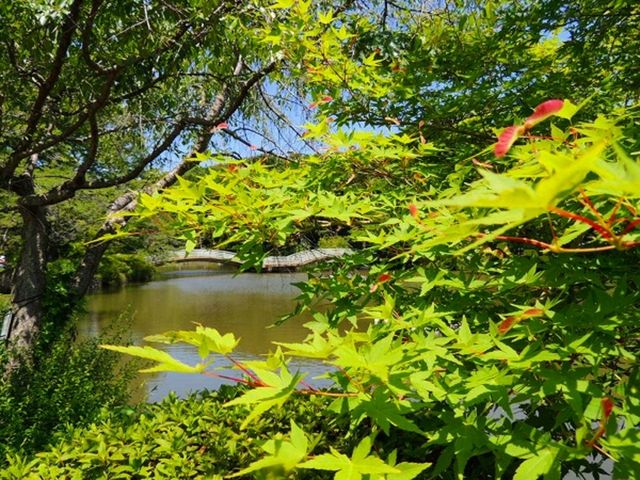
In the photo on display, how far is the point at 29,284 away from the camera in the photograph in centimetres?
463

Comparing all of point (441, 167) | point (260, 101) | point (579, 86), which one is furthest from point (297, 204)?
point (260, 101)

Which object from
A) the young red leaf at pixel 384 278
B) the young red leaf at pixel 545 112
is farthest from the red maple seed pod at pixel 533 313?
the young red leaf at pixel 384 278

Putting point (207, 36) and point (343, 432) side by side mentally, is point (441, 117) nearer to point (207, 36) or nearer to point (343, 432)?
point (343, 432)

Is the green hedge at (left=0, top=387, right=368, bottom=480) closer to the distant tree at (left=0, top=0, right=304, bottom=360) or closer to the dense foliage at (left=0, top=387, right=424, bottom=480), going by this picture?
the dense foliage at (left=0, top=387, right=424, bottom=480)

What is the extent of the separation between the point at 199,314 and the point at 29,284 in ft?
27.7

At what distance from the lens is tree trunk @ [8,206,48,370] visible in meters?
4.53

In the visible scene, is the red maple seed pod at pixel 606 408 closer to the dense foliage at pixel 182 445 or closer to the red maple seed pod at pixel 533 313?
the red maple seed pod at pixel 533 313

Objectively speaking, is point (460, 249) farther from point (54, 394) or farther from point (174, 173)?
point (54, 394)

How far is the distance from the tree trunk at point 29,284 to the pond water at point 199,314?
1.37 meters

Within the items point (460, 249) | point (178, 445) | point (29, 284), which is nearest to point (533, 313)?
point (460, 249)

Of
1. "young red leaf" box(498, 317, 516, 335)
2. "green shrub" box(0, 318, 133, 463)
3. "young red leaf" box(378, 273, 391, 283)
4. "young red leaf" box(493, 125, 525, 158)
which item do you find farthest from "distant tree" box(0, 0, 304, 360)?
"young red leaf" box(493, 125, 525, 158)

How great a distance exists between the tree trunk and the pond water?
1370mm

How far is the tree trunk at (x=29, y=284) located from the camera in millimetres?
4527

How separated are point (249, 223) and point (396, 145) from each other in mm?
753
